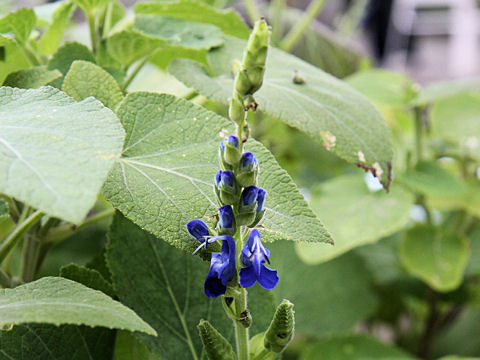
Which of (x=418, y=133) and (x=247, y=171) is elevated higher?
(x=247, y=171)

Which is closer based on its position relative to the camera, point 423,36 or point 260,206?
point 260,206

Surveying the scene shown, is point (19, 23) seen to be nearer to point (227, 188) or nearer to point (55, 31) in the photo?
point (55, 31)

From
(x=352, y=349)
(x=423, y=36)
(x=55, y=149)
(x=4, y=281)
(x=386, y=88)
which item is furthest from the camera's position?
(x=423, y=36)

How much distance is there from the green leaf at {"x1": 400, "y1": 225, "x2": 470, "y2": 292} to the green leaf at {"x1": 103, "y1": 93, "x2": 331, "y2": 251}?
30 cm

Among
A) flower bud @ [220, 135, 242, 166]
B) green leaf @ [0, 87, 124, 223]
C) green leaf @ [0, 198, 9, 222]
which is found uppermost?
green leaf @ [0, 87, 124, 223]

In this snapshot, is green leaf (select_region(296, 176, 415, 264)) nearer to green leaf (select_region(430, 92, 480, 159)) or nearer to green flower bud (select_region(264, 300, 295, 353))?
green leaf (select_region(430, 92, 480, 159))

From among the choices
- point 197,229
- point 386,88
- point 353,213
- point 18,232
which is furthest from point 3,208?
point 386,88

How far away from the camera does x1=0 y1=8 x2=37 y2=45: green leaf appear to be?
0.31 m

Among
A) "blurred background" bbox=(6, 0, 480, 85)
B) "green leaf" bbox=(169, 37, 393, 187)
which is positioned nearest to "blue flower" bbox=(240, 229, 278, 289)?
"green leaf" bbox=(169, 37, 393, 187)

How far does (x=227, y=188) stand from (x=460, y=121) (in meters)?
0.48

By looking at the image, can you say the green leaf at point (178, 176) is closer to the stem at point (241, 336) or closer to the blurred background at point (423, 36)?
the stem at point (241, 336)

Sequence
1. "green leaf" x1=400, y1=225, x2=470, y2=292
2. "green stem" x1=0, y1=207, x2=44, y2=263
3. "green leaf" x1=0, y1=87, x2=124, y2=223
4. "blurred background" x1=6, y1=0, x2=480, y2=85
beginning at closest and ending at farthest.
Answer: "green leaf" x1=0, y1=87, x2=124, y2=223, "green stem" x1=0, y1=207, x2=44, y2=263, "green leaf" x1=400, y1=225, x2=470, y2=292, "blurred background" x1=6, y1=0, x2=480, y2=85

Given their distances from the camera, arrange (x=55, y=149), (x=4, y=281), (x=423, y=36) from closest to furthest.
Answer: (x=55, y=149)
(x=4, y=281)
(x=423, y=36)

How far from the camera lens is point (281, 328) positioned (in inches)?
8.1
